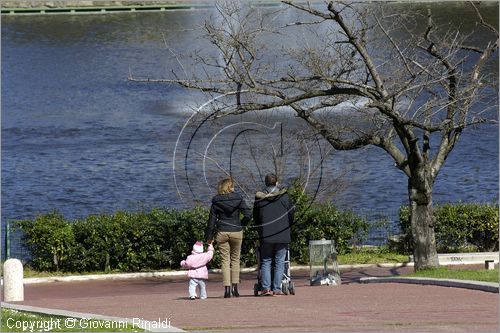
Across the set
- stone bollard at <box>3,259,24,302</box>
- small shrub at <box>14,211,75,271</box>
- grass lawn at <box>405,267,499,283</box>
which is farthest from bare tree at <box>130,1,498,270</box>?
small shrub at <box>14,211,75,271</box>

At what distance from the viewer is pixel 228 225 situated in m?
16.2

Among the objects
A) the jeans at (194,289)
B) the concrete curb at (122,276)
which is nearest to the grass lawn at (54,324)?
the jeans at (194,289)

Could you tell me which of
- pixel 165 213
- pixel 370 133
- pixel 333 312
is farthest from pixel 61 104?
pixel 333 312

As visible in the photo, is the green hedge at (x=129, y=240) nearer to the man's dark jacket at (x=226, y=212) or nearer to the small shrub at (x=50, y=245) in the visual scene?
the small shrub at (x=50, y=245)

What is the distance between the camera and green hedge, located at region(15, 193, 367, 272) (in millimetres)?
21984

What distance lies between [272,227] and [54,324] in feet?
14.0

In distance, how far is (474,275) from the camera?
58.6 ft

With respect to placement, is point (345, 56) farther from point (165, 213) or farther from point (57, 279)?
point (57, 279)

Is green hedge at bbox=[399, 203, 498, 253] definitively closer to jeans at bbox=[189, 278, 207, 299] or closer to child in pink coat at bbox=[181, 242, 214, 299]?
child in pink coat at bbox=[181, 242, 214, 299]

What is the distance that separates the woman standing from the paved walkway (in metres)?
0.42

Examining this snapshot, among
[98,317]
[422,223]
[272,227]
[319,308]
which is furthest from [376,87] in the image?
[98,317]

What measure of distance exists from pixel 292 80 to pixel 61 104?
1611 inches

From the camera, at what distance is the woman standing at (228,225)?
52.9 feet

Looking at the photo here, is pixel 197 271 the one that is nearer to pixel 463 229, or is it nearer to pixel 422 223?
pixel 422 223
